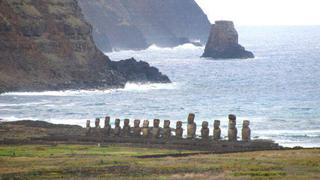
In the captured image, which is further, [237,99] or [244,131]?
[237,99]

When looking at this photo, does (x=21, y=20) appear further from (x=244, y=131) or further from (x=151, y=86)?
(x=244, y=131)

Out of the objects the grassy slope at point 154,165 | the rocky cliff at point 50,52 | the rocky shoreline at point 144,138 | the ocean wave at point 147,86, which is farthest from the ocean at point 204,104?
the grassy slope at point 154,165

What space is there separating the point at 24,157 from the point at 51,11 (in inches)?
4447

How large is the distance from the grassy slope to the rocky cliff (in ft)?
292

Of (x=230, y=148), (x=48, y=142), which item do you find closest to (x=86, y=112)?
(x=48, y=142)

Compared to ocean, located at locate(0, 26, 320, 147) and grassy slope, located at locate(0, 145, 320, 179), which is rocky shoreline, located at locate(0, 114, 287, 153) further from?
ocean, located at locate(0, 26, 320, 147)

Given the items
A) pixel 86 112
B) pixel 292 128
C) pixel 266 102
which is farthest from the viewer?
pixel 266 102

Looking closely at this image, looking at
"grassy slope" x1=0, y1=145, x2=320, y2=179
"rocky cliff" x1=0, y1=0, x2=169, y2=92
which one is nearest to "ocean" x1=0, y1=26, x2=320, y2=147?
"rocky cliff" x1=0, y1=0, x2=169, y2=92

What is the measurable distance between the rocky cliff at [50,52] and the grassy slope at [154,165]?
89.1m

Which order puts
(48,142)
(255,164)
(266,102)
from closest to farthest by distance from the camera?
(255,164), (48,142), (266,102)

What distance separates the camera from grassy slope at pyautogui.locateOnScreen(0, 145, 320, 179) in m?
44.9

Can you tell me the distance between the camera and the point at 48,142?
65500 millimetres

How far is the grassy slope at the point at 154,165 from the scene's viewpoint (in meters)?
44.9

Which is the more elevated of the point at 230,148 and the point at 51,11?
the point at 51,11
